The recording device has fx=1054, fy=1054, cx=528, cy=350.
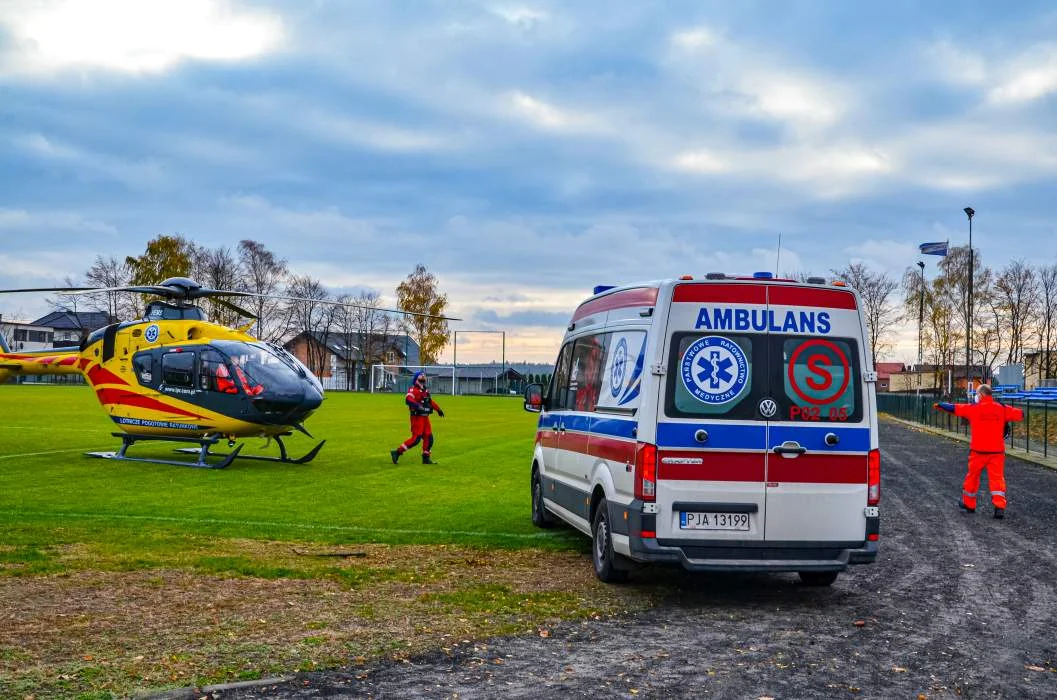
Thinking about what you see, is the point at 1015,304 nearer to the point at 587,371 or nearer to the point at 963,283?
the point at 963,283

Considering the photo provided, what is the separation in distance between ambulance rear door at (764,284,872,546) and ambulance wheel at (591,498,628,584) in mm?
1327

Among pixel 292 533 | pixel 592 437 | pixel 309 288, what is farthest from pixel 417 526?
pixel 309 288

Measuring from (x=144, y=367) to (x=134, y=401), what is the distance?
0.71 m

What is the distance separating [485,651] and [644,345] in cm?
295

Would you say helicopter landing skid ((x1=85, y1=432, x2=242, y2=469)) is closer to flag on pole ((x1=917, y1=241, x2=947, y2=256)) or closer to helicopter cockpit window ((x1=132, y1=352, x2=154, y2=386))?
helicopter cockpit window ((x1=132, y1=352, x2=154, y2=386))

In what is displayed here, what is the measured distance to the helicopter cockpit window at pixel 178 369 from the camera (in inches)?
781

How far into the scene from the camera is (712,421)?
27.1ft

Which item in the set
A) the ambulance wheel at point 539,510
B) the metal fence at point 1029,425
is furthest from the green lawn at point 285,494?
the metal fence at point 1029,425

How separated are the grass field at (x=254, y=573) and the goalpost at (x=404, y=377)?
81.8 m

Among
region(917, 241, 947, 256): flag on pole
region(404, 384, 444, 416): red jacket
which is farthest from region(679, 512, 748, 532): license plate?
region(917, 241, 947, 256): flag on pole

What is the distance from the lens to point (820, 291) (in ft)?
28.1

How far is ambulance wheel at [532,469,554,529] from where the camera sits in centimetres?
1227

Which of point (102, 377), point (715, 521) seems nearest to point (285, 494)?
point (102, 377)

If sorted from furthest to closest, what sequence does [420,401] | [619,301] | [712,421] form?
[420,401]
[619,301]
[712,421]
